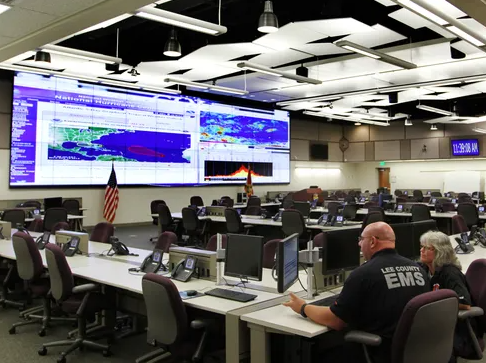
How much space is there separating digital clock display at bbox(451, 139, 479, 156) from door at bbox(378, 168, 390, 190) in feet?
→ 10.6

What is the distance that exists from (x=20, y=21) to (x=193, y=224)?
5353mm

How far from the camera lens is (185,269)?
4062 millimetres

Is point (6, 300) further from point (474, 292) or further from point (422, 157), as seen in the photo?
point (422, 157)

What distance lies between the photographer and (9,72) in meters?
10.9

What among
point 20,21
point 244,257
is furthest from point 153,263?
point 20,21

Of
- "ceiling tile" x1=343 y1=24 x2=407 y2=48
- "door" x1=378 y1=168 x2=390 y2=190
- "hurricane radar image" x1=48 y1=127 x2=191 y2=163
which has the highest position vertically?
"ceiling tile" x1=343 y1=24 x2=407 y2=48

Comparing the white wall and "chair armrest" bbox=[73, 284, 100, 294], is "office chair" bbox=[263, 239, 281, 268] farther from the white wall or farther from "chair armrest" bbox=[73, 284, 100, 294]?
the white wall

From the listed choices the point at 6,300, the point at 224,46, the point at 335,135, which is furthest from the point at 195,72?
the point at 335,135

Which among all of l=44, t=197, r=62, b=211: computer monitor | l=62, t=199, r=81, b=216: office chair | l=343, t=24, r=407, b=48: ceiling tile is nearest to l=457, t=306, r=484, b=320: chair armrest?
l=343, t=24, r=407, b=48: ceiling tile

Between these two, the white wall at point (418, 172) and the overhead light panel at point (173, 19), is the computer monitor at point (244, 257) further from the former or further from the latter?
the white wall at point (418, 172)

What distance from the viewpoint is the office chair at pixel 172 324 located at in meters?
3.08

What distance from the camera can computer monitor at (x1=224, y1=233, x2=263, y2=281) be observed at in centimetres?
354

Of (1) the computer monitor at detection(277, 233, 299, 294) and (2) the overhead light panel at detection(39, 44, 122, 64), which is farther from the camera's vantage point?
(2) the overhead light panel at detection(39, 44, 122, 64)

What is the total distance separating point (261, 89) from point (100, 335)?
9908mm
